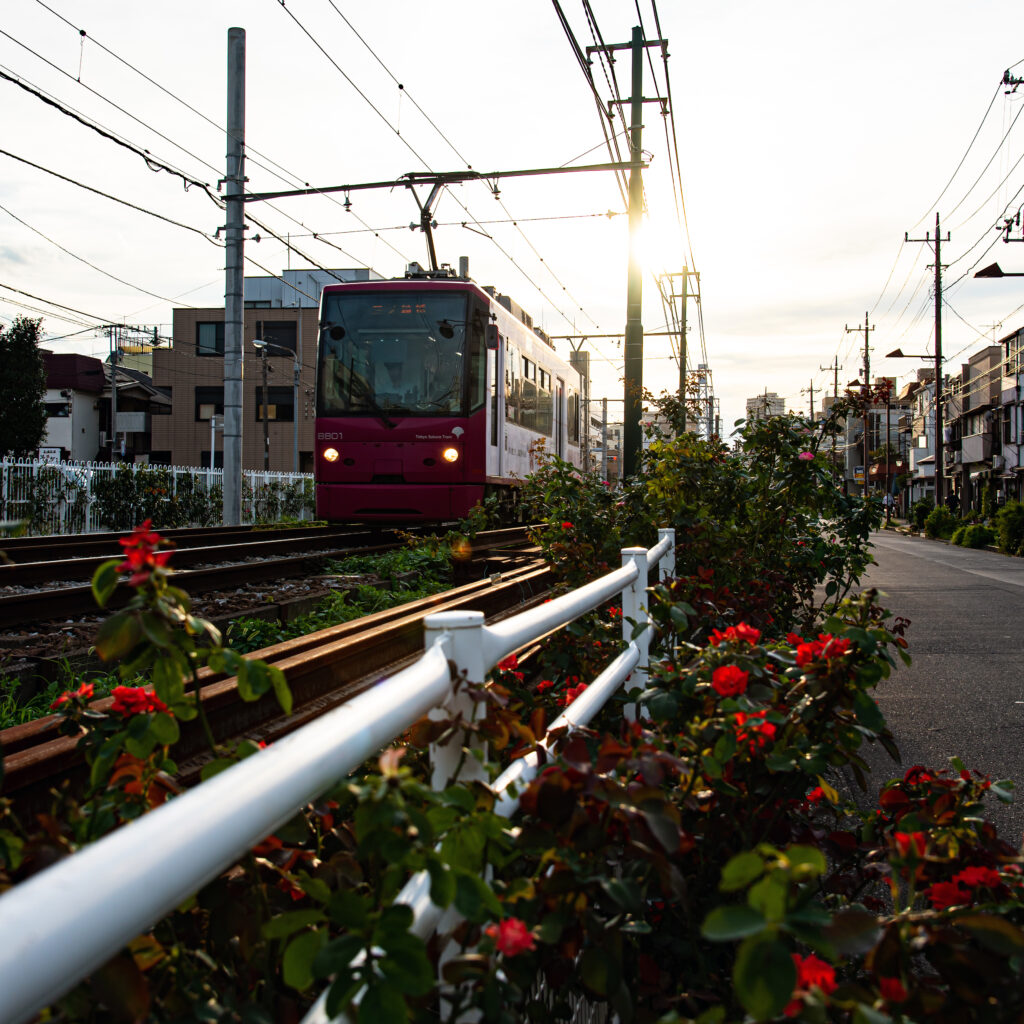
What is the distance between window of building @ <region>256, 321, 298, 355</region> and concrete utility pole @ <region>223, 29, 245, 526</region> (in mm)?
37834

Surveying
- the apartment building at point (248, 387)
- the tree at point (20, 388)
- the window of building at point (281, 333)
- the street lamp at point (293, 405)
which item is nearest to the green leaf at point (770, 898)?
the tree at point (20, 388)

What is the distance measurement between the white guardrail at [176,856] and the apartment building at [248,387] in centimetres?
5254

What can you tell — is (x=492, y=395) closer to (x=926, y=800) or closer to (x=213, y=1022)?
(x=926, y=800)

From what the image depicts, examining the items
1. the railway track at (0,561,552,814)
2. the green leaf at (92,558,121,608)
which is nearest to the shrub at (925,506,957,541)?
the railway track at (0,561,552,814)

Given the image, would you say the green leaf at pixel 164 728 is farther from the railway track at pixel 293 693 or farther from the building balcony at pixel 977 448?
the building balcony at pixel 977 448

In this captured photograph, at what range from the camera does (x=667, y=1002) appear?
5.75 feet

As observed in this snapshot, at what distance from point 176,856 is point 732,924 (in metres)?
0.54

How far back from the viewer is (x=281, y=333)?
53.6 m

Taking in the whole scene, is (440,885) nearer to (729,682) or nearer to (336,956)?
(336,956)

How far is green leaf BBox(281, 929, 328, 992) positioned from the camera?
100 cm

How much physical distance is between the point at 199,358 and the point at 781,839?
54.5m

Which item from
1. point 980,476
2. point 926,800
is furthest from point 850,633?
point 980,476

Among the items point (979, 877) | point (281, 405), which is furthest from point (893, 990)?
point (281, 405)

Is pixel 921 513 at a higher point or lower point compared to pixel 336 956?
lower
